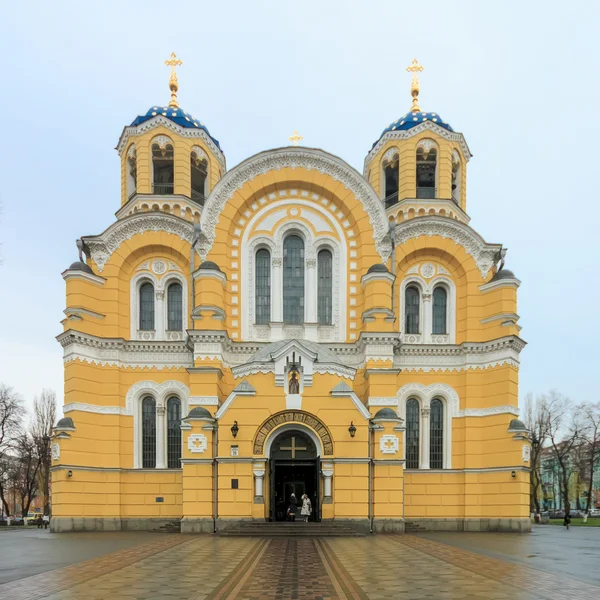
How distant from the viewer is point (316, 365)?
87.8 feet

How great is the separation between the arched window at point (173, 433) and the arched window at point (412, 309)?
1175cm

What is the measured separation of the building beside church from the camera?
88.1 feet

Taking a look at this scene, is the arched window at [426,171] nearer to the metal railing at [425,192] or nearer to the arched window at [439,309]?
the metal railing at [425,192]

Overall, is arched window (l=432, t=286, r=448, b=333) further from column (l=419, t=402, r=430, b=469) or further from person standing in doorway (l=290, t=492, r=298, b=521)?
person standing in doorway (l=290, t=492, r=298, b=521)

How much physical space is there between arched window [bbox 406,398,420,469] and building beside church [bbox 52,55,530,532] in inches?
3.8

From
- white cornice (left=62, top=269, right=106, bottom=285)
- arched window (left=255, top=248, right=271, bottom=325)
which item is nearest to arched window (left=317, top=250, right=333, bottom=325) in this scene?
arched window (left=255, top=248, right=271, bottom=325)

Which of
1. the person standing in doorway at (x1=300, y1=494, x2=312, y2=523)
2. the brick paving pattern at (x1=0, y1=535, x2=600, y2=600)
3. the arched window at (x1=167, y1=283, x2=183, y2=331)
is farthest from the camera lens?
the arched window at (x1=167, y1=283, x2=183, y2=331)

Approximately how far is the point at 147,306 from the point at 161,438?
6.45m

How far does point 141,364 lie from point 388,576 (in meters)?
19.5

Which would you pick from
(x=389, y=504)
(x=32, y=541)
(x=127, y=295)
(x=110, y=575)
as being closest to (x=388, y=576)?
(x=110, y=575)

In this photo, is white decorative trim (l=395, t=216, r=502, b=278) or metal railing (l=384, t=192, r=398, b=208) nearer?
white decorative trim (l=395, t=216, r=502, b=278)

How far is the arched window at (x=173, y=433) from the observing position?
30344mm

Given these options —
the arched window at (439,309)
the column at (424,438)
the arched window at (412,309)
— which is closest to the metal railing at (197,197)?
the arched window at (412,309)

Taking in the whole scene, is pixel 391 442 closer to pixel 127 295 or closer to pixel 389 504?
pixel 389 504
